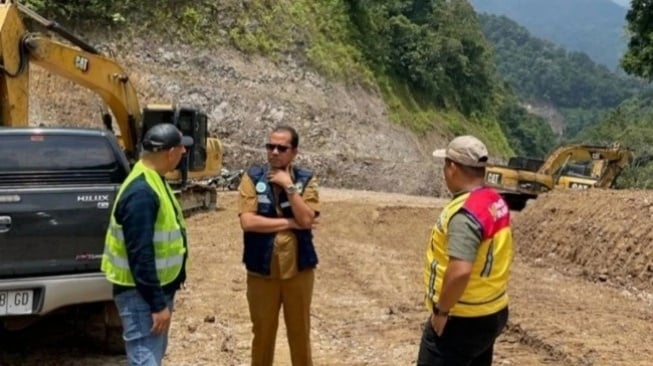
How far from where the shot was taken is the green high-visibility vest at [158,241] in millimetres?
4266

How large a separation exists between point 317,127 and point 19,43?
18.1 metres

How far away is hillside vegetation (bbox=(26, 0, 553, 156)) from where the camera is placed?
2917 centimetres

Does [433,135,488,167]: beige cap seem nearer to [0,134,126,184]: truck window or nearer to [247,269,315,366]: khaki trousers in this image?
[247,269,315,366]: khaki trousers

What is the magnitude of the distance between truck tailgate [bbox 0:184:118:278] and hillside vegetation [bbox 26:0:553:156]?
78.0 feet

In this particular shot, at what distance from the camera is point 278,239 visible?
5.16 metres

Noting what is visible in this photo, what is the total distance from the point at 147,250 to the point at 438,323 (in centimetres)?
147

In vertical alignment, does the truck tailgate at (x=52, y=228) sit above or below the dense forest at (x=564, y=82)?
below

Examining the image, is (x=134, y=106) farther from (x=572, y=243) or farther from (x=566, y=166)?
(x=566, y=166)

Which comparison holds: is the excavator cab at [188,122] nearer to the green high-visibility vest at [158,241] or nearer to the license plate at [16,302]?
the license plate at [16,302]

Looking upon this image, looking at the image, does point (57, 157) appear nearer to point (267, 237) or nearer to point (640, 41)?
point (267, 237)

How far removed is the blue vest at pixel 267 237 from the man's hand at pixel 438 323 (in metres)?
1.39

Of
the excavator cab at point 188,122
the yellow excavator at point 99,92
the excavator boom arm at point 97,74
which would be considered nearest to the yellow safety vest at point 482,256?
the yellow excavator at point 99,92

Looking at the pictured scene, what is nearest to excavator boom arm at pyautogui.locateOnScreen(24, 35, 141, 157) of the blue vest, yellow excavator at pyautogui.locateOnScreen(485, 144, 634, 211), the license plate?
the license plate

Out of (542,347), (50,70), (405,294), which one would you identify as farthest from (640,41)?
(542,347)
